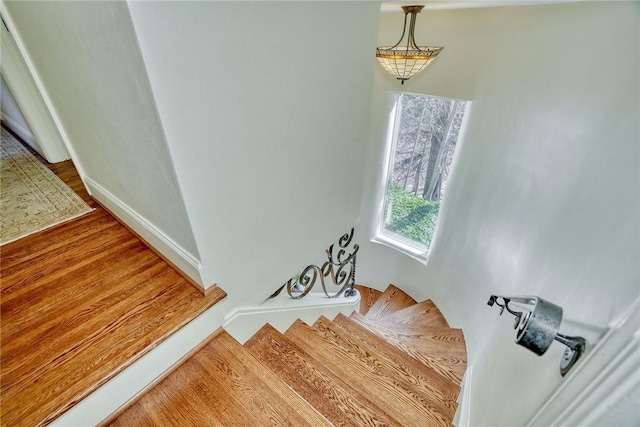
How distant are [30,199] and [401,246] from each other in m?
3.61

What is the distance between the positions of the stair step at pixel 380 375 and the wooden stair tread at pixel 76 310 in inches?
35.7

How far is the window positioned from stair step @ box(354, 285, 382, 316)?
818 mm

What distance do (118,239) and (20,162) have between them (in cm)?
159

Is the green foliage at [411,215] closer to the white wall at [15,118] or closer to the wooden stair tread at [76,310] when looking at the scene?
the wooden stair tread at [76,310]

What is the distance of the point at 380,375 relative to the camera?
1.88m

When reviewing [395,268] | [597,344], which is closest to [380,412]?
[597,344]

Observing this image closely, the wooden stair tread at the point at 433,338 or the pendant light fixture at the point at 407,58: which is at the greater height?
the pendant light fixture at the point at 407,58

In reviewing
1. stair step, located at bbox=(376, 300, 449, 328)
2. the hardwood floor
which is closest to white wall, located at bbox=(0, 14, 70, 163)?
the hardwood floor

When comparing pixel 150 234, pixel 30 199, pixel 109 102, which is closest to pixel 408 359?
pixel 150 234

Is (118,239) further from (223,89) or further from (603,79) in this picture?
(603,79)

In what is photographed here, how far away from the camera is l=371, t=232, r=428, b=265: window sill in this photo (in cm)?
387

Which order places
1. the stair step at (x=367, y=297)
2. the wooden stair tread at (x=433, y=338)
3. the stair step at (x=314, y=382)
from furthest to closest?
the stair step at (x=367, y=297), the wooden stair tread at (x=433, y=338), the stair step at (x=314, y=382)

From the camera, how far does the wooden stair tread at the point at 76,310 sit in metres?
1.06

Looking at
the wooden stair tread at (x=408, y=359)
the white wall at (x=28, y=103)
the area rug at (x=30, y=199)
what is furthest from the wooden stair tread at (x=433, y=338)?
the white wall at (x=28, y=103)
